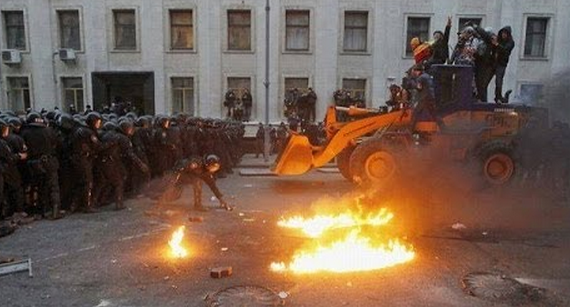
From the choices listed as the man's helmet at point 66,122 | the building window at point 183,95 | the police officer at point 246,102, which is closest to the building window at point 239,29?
the police officer at point 246,102

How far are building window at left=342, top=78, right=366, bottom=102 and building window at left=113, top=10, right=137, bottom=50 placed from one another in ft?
36.2

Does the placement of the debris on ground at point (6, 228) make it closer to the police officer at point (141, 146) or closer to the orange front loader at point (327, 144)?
the police officer at point (141, 146)

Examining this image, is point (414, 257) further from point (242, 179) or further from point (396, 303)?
point (242, 179)

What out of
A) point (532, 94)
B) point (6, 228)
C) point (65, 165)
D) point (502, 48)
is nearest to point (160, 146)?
point (65, 165)

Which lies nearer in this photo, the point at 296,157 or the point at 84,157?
the point at 84,157

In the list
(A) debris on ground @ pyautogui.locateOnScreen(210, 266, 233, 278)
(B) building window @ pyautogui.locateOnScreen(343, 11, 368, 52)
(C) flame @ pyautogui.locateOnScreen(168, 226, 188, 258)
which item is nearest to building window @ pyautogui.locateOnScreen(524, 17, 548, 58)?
(B) building window @ pyautogui.locateOnScreen(343, 11, 368, 52)

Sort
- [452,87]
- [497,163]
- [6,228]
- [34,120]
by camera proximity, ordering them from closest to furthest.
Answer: [6,228]
[34,120]
[497,163]
[452,87]

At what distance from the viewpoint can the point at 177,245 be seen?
21.0 feet

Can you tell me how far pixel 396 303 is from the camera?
459 cm

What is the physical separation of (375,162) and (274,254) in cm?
443

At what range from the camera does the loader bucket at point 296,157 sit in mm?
9977

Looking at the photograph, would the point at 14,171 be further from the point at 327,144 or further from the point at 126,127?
the point at 327,144

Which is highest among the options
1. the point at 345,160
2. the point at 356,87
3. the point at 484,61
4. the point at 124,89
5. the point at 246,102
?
the point at 484,61

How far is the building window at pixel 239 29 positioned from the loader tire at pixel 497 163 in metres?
15.5
